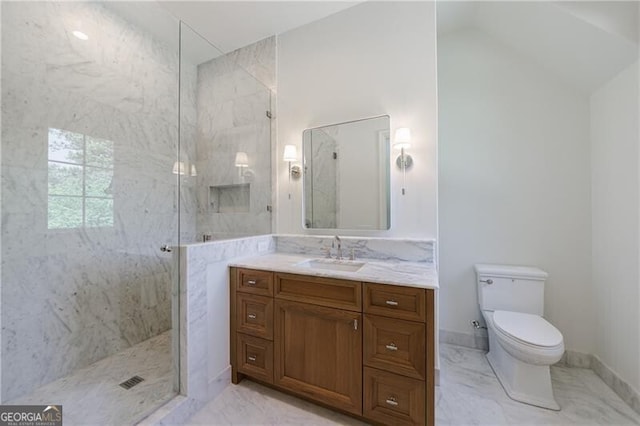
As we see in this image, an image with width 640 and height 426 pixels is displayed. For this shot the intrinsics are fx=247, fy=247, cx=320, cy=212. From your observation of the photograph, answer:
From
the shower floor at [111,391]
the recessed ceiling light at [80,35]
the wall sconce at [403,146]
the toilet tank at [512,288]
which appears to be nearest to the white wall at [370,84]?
the wall sconce at [403,146]

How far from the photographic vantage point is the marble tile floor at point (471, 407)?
1410mm

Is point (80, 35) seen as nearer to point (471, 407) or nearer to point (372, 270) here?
point (372, 270)

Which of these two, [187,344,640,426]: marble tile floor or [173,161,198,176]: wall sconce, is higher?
[173,161,198,176]: wall sconce

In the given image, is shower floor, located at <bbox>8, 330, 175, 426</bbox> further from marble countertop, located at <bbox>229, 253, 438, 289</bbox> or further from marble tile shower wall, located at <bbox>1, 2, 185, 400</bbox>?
marble countertop, located at <bbox>229, 253, 438, 289</bbox>

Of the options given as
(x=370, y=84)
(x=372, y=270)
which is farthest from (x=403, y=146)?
(x=372, y=270)

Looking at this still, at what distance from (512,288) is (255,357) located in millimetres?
1970

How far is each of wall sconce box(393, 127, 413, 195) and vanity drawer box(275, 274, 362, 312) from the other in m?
0.91

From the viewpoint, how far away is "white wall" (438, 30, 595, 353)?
1.89m

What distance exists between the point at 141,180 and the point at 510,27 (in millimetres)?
3317

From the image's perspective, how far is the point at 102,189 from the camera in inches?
78.5

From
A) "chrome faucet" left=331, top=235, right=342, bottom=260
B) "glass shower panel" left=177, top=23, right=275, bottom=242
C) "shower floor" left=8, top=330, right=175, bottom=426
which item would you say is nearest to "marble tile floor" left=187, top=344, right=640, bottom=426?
"shower floor" left=8, top=330, right=175, bottom=426

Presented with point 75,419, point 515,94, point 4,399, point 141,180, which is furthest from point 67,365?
point 515,94

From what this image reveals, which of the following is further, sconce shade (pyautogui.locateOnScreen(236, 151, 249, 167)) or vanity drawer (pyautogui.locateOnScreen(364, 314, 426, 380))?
sconce shade (pyautogui.locateOnScreen(236, 151, 249, 167))

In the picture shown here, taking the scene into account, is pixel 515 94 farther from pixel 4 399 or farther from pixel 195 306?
pixel 4 399
